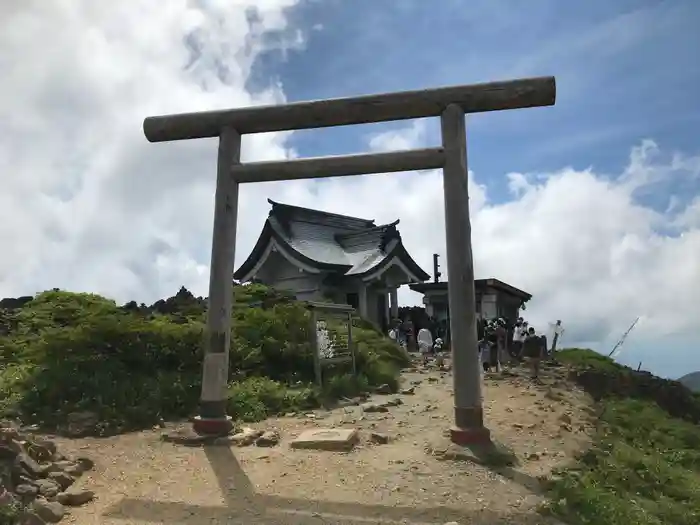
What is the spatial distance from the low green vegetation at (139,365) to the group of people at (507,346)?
2.77 metres

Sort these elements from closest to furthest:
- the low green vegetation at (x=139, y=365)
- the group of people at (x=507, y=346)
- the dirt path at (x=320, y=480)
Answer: the dirt path at (x=320, y=480), the low green vegetation at (x=139, y=365), the group of people at (x=507, y=346)

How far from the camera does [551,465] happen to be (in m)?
6.42

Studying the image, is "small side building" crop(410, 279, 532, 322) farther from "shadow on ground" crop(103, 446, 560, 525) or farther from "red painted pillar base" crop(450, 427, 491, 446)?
"shadow on ground" crop(103, 446, 560, 525)

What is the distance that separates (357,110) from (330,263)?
565 inches

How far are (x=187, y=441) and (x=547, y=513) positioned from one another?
4.37 m

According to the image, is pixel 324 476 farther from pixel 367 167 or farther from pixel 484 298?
pixel 484 298

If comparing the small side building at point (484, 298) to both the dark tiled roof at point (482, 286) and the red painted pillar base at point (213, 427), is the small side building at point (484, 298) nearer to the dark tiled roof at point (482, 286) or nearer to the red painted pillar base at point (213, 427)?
the dark tiled roof at point (482, 286)

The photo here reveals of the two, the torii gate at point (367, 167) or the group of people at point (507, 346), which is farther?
the group of people at point (507, 346)

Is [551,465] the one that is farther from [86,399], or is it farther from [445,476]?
[86,399]

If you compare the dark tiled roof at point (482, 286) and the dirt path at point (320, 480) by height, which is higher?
the dark tiled roof at point (482, 286)

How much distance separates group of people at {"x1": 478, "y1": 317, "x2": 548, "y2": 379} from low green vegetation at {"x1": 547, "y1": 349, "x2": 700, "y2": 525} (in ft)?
5.09

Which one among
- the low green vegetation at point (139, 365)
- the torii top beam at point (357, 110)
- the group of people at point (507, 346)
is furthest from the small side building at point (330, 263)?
the torii top beam at point (357, 110)

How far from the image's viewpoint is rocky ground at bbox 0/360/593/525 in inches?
205

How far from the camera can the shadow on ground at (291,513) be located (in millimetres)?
5027
